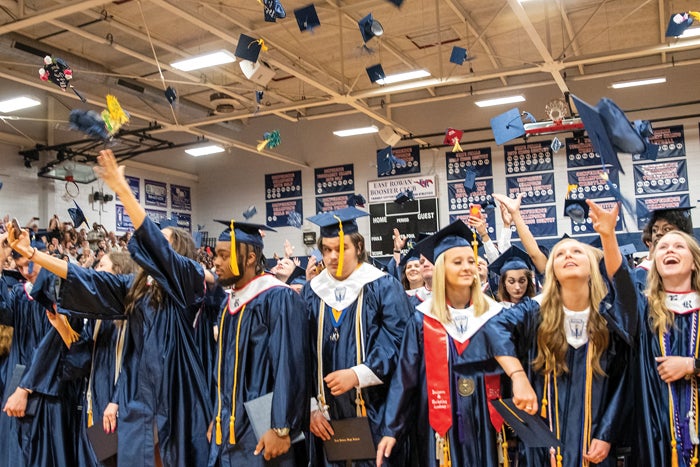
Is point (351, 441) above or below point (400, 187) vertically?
below

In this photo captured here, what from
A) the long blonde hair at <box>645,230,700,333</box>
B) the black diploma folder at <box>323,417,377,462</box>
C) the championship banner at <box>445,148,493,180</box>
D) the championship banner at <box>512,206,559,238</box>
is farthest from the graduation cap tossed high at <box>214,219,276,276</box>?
the championship banner at <box>445,148,493,180</box>

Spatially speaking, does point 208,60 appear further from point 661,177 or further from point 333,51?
point 661,177

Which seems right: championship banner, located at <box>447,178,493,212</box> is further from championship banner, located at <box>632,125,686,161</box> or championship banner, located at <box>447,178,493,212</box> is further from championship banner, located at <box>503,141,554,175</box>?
championship banner, located at <box>632,125,686,161</box>

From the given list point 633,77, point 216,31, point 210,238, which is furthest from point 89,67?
point 633,77

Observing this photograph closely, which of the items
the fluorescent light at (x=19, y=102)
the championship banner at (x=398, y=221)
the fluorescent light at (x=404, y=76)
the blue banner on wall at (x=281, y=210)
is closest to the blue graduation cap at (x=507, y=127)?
the fluorescent light at (x=404, y=76)

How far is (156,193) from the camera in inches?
669

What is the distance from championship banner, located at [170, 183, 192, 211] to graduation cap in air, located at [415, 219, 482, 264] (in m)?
15.4

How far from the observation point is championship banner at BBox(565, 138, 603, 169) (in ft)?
45.3

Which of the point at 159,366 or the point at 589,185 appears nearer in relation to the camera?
the point at 159,366

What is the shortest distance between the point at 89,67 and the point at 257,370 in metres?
10.9

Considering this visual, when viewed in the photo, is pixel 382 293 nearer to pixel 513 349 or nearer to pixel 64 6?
pixel 513 349

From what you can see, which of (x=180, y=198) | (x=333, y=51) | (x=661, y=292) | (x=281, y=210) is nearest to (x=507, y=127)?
(x=661, y=292)

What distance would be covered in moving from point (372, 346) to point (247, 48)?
471 cm

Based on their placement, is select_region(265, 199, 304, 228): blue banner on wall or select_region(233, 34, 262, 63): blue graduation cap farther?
select_region(265, 199, 304, 228): blue banner on wall
